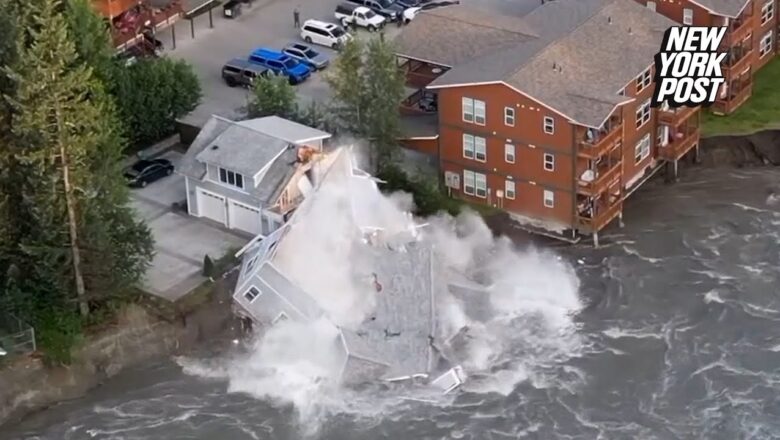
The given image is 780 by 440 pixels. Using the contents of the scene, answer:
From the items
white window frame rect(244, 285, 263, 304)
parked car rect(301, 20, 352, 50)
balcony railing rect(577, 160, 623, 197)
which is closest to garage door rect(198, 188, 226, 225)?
white window frame rect(244, 285, 263, 304)

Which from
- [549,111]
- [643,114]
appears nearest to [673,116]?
[643,114]

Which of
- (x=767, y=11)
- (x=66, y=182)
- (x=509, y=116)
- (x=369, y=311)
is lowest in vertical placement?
(x=369, y=311)

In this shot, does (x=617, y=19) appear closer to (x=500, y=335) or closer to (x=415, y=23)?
(x=415, y=23)

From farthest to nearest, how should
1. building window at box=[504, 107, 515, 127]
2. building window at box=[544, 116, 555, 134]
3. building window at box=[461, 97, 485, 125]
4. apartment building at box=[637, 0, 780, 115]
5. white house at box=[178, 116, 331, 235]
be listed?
1. apartment building at box=[637, 0, 780, 115]
2. building window at box=[461, 97, 485, 125]
3. building window at box=[504, 107, 515, 127]
4. building window at box=[544, 116, 555, 134]
5. white house at box=[178, 116, 331, 235]

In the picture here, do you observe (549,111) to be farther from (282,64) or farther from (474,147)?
(282,64)

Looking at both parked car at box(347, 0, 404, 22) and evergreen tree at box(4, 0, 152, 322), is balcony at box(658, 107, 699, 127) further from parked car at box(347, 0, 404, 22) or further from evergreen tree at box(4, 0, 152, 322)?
evergreen tree at box(4, 0, 152, 322)
